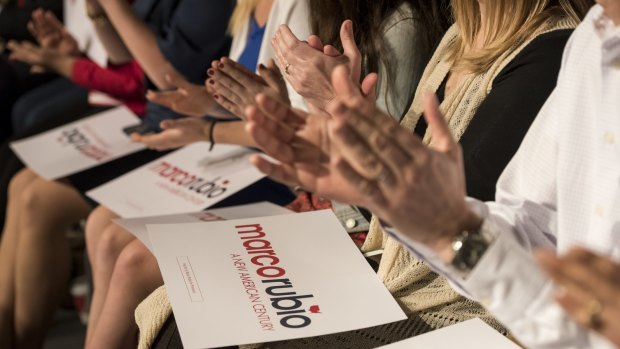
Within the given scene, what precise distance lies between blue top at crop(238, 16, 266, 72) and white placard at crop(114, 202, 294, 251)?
0.49 meters

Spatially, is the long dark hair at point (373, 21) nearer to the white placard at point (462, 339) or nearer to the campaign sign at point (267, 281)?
the campaign sign at point (267, 281)

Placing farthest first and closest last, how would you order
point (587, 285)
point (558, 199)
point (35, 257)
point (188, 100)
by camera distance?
point (35, 257), point (188, 100), point (558, 199), point (587, 285)

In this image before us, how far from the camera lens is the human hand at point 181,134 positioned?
181cm

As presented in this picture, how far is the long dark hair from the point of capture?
169 centimetres

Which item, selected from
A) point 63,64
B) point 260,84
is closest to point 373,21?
point 260,84

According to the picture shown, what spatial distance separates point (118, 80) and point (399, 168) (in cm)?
175

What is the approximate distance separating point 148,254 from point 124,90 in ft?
3.31

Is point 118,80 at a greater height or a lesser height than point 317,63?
lesser

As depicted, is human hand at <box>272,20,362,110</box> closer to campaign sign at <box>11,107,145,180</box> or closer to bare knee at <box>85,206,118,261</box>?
bare knee at <box>85,206,118,261</box>

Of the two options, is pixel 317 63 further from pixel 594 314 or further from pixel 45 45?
pixel 45 45

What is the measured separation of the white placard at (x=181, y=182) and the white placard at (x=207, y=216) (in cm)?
15

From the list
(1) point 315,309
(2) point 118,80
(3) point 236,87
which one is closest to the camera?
(1) point 315,309

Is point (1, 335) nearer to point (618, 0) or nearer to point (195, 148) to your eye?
point (195, 148)

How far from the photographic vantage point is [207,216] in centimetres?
152
